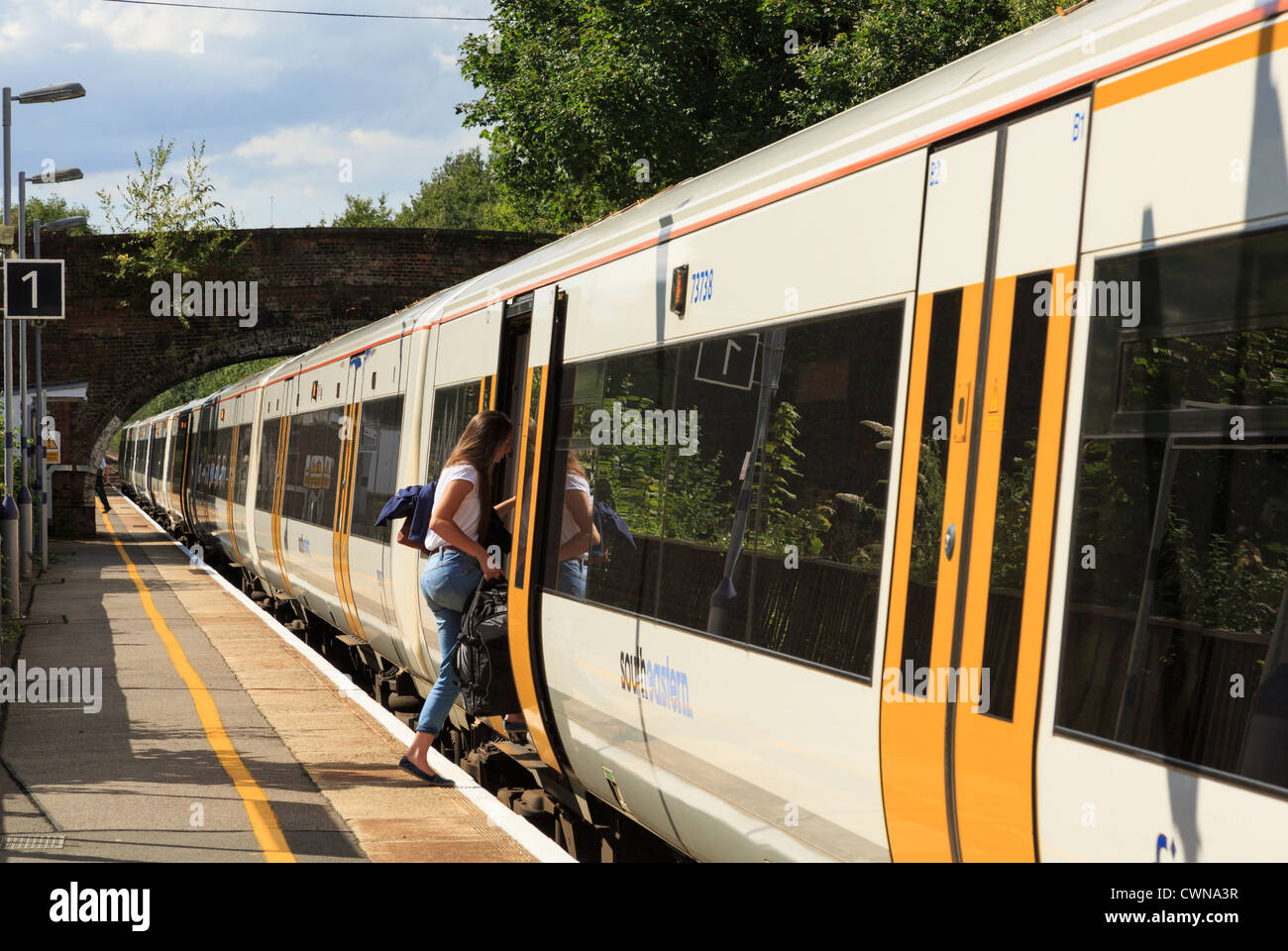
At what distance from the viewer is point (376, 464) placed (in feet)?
35.1

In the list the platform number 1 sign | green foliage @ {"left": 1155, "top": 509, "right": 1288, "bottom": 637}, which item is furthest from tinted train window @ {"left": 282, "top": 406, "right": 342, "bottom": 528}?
green foliage @ {"left": 1155, "top": 509, "right": 1288, "bottom": 637}

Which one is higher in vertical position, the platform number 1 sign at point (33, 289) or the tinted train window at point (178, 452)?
the platform number 1 sign at point (33, 289)

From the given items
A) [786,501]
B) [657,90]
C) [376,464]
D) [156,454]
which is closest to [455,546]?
[786,501]

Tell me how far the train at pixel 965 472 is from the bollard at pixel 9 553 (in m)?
10.9

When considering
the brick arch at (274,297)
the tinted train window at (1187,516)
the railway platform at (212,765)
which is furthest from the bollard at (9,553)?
the brick arch at (274,297)

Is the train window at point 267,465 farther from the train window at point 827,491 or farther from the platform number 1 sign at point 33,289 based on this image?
the train window at point 827,491

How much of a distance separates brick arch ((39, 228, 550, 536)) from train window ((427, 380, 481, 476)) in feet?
82.9

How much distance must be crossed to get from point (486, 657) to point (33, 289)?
21.4 ft

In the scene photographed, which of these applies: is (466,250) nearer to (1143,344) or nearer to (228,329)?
(228,329)

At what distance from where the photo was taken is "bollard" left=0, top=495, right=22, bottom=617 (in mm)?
14977

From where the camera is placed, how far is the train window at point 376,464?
1009 cm

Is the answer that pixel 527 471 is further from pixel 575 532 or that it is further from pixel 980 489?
pixel 980 489

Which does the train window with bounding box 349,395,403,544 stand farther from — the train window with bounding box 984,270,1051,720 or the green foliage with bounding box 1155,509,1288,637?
the green foliage with bounding box 1155,509,1288,637

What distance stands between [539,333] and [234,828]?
2.76 meters
